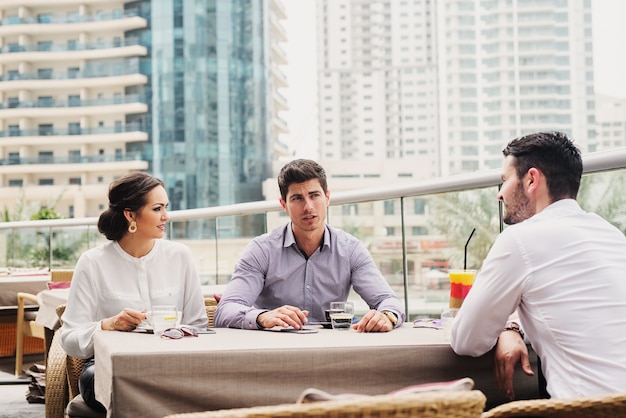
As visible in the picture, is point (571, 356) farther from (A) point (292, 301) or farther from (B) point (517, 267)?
(A) point (292, 301)

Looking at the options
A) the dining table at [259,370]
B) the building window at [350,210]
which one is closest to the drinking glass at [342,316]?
the dining table at [259,370]

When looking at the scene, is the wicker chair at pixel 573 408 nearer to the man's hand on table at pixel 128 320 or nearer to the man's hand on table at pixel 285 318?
the man's hand on table at pixel 285 318

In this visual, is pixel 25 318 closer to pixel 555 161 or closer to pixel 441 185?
pixel 441 185

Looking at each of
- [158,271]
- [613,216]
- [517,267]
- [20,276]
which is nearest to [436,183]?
[613,216]

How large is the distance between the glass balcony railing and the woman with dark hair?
2.01 feet

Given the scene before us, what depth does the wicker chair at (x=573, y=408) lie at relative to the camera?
136 cm

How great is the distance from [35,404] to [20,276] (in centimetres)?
180

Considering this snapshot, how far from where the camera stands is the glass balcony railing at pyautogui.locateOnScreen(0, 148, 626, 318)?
2.77 meters

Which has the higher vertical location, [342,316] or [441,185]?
[441,185]

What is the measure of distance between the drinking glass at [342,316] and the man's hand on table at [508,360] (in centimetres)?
47

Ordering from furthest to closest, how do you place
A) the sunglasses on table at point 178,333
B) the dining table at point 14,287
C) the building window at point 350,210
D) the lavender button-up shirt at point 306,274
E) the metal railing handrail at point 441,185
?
1. the dining table at point 14,287
2. the building window at point 350,210
3. the lavender button-up shirt at point 306,274
4. the metal railing handrail at point 441,185
5. the sunglasses on table at point 178,333

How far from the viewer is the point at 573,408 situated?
54.2 inches

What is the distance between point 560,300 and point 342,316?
0.66 m

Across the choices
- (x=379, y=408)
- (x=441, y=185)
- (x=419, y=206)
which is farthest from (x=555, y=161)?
(x=419, y=206)
